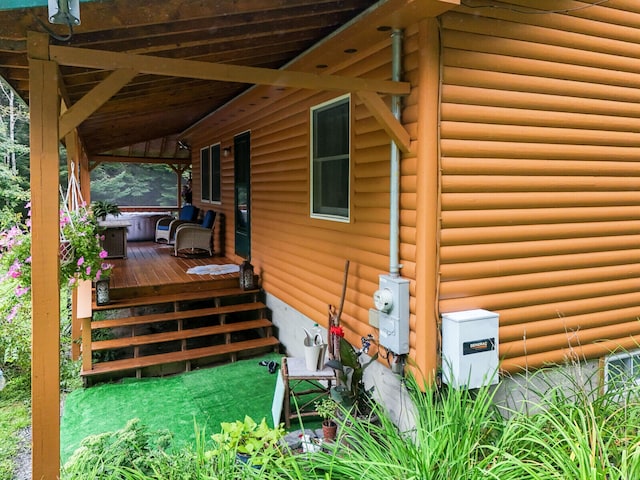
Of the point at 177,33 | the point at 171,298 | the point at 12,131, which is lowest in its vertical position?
the point at 171,298

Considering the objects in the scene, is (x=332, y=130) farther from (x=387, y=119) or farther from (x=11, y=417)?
(x=11, y=417)

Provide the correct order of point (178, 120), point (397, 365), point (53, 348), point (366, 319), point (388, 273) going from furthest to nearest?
point (178, 120) < point (366, 319) < point (388, 273) < point (397, 365) < point (53, 348)

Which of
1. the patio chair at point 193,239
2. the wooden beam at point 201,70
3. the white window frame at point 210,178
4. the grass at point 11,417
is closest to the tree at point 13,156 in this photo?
the white window frame at point 210,178

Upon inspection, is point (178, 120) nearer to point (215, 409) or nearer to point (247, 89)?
point (247, 89)

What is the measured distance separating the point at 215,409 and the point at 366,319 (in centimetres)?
160

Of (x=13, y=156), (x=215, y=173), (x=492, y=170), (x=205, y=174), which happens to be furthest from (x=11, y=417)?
(x=13, y=156)

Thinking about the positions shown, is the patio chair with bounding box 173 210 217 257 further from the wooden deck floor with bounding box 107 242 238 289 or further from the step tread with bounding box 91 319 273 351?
Result: the step tread with bounding box 91 319 273 351

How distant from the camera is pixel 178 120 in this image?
8.41 metres

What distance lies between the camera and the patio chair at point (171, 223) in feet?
34.0

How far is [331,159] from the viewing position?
483cm

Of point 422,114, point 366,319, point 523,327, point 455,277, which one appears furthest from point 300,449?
point 422,114

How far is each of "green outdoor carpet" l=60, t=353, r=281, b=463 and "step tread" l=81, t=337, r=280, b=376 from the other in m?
0.16

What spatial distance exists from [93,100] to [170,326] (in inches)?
167

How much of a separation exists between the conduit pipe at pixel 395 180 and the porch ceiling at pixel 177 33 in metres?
0.35
